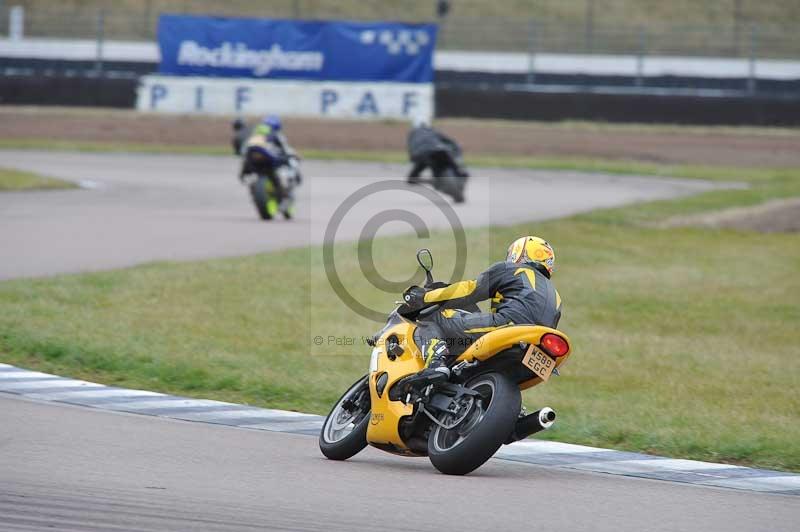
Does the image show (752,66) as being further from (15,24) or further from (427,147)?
(15,24)

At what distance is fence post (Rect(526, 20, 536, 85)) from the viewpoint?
125ft

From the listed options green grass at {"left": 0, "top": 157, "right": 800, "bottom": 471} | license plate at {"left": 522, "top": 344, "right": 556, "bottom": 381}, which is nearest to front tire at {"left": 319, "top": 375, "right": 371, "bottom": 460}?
license plate at {"left": 522, "top": 344, "right": 556, "bottom": 381}

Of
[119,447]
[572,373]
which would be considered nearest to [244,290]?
[572,373]

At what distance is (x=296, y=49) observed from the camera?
37.8 m

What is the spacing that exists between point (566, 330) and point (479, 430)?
22.4ft

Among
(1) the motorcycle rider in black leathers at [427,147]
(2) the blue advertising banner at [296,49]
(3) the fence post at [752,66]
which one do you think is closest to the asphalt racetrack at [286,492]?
(1) the motorcycle rider in black leathers at [427,147]

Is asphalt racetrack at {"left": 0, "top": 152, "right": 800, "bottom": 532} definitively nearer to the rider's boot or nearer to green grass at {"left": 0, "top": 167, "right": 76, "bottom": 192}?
the rider's boot

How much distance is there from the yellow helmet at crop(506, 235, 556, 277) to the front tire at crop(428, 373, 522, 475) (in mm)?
756

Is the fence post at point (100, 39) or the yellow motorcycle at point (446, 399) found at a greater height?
the fence post at point (100, 39)

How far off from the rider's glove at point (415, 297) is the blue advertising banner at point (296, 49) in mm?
30724

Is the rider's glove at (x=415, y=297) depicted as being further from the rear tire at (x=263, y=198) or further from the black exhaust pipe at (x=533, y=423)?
the rear tire at (x=263, y=198)

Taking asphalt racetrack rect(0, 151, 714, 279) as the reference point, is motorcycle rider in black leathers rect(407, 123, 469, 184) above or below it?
above

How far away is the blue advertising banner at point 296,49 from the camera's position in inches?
1480

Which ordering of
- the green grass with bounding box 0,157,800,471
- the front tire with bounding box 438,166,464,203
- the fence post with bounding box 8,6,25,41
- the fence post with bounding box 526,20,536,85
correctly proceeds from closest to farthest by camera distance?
the green grass with bounding box 0,157,800,471 → the front tire with bounding box 438,166,464,203 → the fence post with bounding box 526,20,536,85 → the fence post with bounding box 8,6,25,41
